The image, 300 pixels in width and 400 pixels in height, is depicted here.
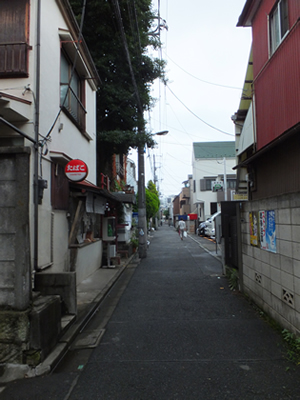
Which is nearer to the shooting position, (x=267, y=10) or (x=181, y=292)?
(x=267, y=10)

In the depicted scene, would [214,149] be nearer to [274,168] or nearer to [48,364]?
[274,168]

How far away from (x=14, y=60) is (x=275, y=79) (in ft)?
19.1

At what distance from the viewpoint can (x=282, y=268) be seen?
5195 mm

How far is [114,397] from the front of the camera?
10.9 feet

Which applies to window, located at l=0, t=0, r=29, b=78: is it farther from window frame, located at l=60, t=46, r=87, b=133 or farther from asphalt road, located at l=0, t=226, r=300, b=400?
asphalt road, located at l=0, t=226, r=300, b=400

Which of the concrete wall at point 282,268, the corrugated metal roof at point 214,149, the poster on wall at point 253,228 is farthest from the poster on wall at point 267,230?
the corrugated metal roof at point 214,149

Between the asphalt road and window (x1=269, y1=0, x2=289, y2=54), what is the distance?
20.3ft

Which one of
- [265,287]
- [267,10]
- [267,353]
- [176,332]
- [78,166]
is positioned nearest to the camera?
[267,353]

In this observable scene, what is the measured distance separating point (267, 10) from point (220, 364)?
8.14 m

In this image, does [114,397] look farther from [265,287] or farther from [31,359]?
[265,287]

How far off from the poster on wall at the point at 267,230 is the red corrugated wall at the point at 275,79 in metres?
2.10

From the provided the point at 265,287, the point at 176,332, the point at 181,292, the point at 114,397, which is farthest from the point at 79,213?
the point at 114,397

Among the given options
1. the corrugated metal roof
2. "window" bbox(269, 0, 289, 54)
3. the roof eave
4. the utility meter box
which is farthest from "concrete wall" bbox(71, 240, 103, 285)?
the corrugated metal roof

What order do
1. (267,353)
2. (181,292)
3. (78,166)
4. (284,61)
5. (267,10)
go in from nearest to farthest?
1. (267,353)
2. (284,61)
3. (78,166)
4. (267,10)
5. (181,292)
